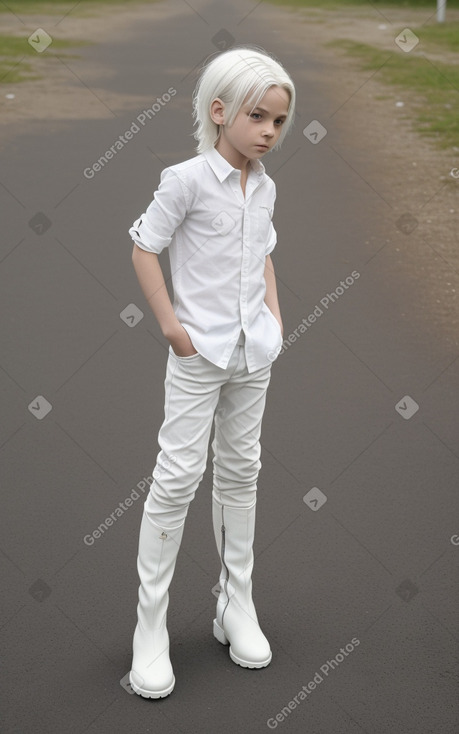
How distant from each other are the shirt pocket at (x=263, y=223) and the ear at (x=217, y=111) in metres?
0.30

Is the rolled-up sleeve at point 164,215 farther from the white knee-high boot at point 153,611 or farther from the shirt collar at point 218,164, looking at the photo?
the white knee-high boot at point 153,611

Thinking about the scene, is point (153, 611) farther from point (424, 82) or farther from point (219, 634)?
point (424, 82)

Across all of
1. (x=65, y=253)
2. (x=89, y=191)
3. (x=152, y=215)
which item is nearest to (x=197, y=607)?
(x=152, y=215)

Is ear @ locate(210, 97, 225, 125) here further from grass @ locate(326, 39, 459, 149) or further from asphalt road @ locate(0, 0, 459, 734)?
grass @ locate(326, 39, 459, 149)

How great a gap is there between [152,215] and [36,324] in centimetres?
343

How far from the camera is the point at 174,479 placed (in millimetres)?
3326

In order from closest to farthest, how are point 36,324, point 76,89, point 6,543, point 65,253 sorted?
1. point 6,543
2. point 36,324
3. point 65,253
4. point 76,89

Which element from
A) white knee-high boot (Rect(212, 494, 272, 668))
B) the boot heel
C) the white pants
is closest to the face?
the white pants

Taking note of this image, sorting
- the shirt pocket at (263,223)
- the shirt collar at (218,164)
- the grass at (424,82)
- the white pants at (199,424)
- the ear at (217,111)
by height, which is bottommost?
the grass at (424,82)

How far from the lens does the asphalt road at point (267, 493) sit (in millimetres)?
3555

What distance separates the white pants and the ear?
67cm

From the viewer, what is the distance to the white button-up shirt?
125 inches

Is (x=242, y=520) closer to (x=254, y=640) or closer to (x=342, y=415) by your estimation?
(x=254, y=640)

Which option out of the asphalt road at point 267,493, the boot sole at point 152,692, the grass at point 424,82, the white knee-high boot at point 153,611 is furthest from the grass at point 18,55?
the boot sole at point 152,692
